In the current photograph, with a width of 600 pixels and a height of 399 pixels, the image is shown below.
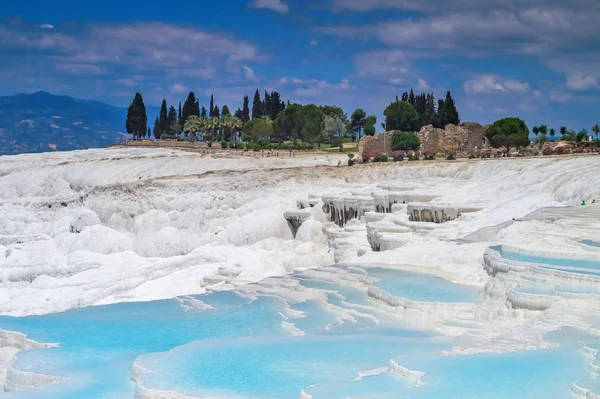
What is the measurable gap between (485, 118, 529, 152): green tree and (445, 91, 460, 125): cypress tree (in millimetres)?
12630

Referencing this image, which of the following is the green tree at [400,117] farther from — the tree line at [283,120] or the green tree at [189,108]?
the green tree at [189,108]

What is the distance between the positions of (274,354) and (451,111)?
48.3 meters

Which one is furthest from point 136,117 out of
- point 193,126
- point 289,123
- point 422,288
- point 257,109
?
point 422,288

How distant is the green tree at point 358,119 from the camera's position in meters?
74.6

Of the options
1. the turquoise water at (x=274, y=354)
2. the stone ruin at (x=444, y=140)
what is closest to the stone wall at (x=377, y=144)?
the stone ruin at (x=444, y=140)

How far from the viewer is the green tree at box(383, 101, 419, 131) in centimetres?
5941

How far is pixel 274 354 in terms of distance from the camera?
9.35 metres

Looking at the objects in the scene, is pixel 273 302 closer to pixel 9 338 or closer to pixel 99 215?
pixel 9 338

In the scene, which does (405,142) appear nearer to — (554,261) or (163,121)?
(554,261)

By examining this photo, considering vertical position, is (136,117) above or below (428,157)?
above

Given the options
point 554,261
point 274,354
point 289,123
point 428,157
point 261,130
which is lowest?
point 274,354

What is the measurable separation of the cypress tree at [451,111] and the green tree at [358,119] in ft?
62.1

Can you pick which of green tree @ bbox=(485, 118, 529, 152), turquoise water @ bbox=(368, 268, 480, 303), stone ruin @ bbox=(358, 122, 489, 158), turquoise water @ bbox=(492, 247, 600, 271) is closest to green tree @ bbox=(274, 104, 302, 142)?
stone ruin @ bbox=(358, 122, 489, 158)

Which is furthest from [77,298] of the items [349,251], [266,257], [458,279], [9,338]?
[458,279]
